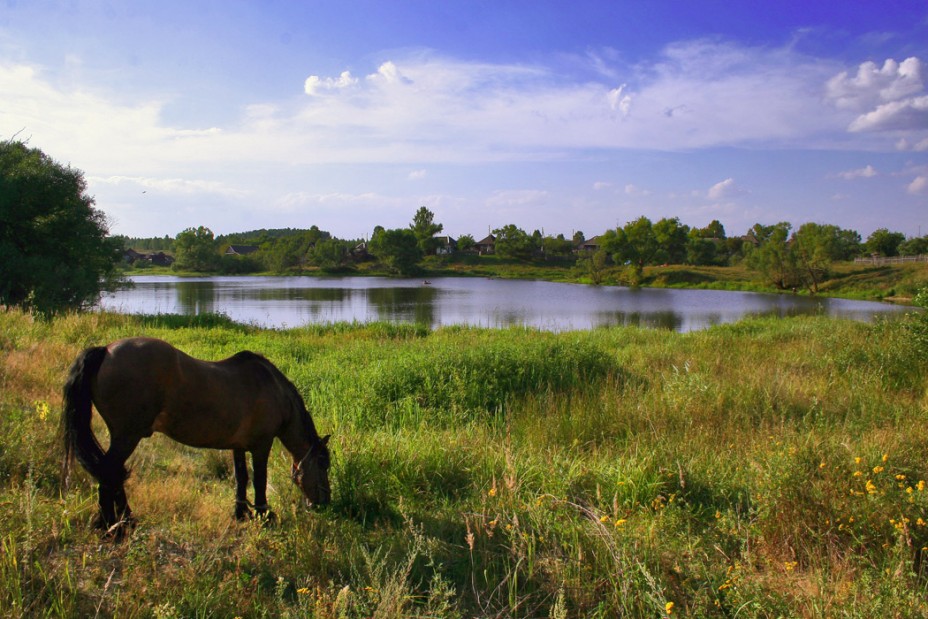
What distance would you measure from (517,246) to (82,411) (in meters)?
102

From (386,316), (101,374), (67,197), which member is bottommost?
(386,316)

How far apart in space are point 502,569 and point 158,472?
9.72ft

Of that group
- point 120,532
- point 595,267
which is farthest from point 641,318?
point 595,267

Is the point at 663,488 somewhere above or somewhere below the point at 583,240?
below

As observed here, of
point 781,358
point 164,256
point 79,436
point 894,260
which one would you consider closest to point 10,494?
point 79,436

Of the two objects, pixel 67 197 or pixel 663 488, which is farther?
pixel 67 197

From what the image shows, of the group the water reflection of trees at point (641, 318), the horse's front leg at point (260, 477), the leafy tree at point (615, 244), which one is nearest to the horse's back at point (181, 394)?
the horse's front leg at point (260, 477)

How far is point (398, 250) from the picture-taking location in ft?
283

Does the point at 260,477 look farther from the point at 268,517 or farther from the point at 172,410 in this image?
the point at 172,410

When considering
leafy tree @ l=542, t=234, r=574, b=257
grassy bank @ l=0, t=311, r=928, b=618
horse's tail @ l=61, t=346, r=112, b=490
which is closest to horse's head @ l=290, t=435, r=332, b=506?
grassy bank @ l=0, t=311, r=928, b=618

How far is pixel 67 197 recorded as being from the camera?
843 inches

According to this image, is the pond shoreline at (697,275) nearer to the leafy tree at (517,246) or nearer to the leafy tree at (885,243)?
the leafy tree at (517,246)

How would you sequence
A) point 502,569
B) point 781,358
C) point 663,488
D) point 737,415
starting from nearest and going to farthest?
point 502,569, point 663,488, point 737,415, point 781,358

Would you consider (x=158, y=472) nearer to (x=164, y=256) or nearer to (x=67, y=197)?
(x=67, y=197)
